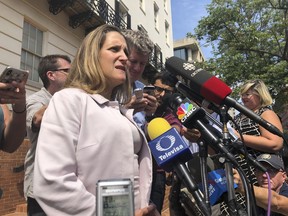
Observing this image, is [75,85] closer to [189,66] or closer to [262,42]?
[189,66]

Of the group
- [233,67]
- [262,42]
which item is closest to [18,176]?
[233,67]

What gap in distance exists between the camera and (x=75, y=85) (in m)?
1.78

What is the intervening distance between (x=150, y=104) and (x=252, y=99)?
4.57 feet

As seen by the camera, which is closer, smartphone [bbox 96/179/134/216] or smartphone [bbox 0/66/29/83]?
smartphone [bbox 96/179/134/216]

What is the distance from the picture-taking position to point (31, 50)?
8.64m

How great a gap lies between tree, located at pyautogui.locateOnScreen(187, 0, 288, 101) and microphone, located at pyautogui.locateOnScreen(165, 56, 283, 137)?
12754mm

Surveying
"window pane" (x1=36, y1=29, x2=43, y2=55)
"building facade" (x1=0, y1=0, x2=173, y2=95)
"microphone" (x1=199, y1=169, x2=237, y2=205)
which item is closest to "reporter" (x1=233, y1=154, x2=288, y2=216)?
"microphone" (x1=199, y1=169, x2=237, y2=205)

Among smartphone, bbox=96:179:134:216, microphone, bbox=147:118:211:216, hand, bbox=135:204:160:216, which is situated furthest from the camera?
microphone, bbox=147:118:211:216

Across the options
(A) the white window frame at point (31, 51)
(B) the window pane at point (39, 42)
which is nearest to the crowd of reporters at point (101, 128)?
(A) the white window frame at point (31, 51)

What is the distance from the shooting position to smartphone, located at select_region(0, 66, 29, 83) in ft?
6.42

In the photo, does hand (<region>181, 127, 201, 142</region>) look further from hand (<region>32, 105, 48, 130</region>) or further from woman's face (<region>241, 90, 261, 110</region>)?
woman's face (<region>241, 90, 261, 110</region>)

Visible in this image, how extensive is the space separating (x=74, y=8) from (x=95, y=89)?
31.8ft

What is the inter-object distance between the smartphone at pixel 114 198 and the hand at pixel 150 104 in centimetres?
130

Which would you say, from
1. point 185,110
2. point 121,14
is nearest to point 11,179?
point 185,110
